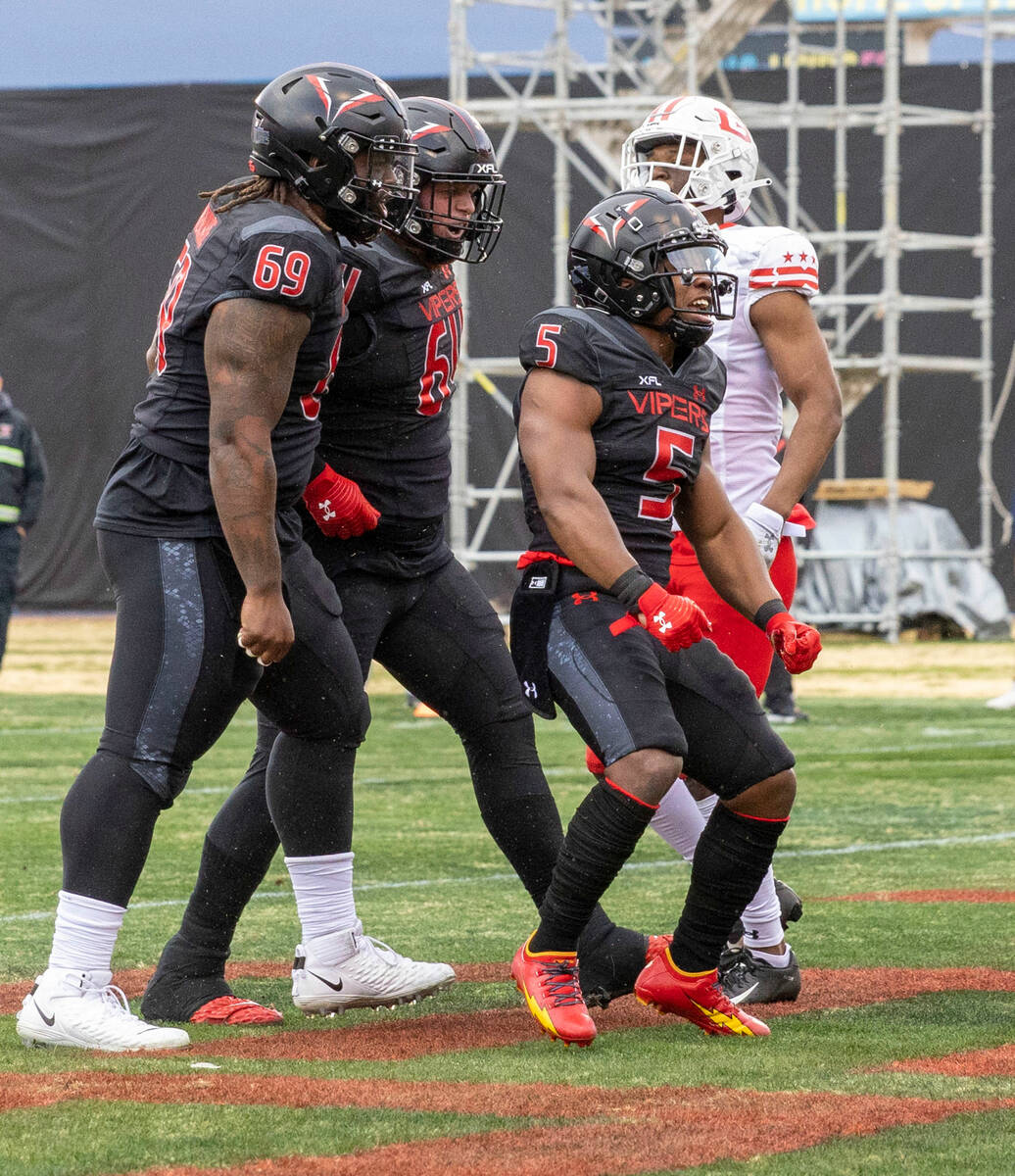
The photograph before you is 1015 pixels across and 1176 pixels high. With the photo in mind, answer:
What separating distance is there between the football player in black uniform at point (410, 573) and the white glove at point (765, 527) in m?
0.69

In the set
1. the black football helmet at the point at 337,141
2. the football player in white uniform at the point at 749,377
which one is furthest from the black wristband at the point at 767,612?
the black football helmet at the point at 337,141

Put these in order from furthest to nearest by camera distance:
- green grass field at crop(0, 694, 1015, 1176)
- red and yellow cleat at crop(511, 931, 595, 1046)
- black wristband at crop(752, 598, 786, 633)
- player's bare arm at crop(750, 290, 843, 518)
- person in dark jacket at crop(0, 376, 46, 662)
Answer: person in dark jacket at crop(0, 376, 46, 662) → player's bare arm at crop(750, 290, 843, 518) → black wristband at crop(752, 598, 786, 633) → red and yellow cleat at crop(511, 931, 595, 1046) → green grass field at crop(0, 694, 1015, 1176)

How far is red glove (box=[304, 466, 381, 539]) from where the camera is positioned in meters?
4.09

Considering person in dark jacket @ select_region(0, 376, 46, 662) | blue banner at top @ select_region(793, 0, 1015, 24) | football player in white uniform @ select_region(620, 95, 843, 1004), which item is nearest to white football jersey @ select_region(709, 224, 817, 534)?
football player in white uniform @ select_region(620, 95, 843, 1004)

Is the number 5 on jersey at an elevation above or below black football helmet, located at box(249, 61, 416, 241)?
below

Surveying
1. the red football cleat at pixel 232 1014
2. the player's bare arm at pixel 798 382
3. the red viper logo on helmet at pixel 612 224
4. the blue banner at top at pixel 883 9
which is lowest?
the red football cleat at pixel 232 1014

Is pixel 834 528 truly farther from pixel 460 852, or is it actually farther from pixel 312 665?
pixel 312 665

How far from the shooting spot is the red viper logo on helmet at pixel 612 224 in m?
4.02

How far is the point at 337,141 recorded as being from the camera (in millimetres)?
3711

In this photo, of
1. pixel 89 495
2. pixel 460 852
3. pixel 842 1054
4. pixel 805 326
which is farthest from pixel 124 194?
pixel 842 1054

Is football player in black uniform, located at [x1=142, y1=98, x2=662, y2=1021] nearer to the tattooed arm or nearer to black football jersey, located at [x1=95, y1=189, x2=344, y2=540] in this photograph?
black football jersey, located at [x1=95, y1=189, x2=344, y2=540]

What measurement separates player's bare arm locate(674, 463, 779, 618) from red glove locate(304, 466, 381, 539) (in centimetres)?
67

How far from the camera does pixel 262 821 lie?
4.24m

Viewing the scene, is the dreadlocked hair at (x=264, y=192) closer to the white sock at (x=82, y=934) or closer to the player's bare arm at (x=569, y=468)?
the player's bare arm at (x=569, y=468)
